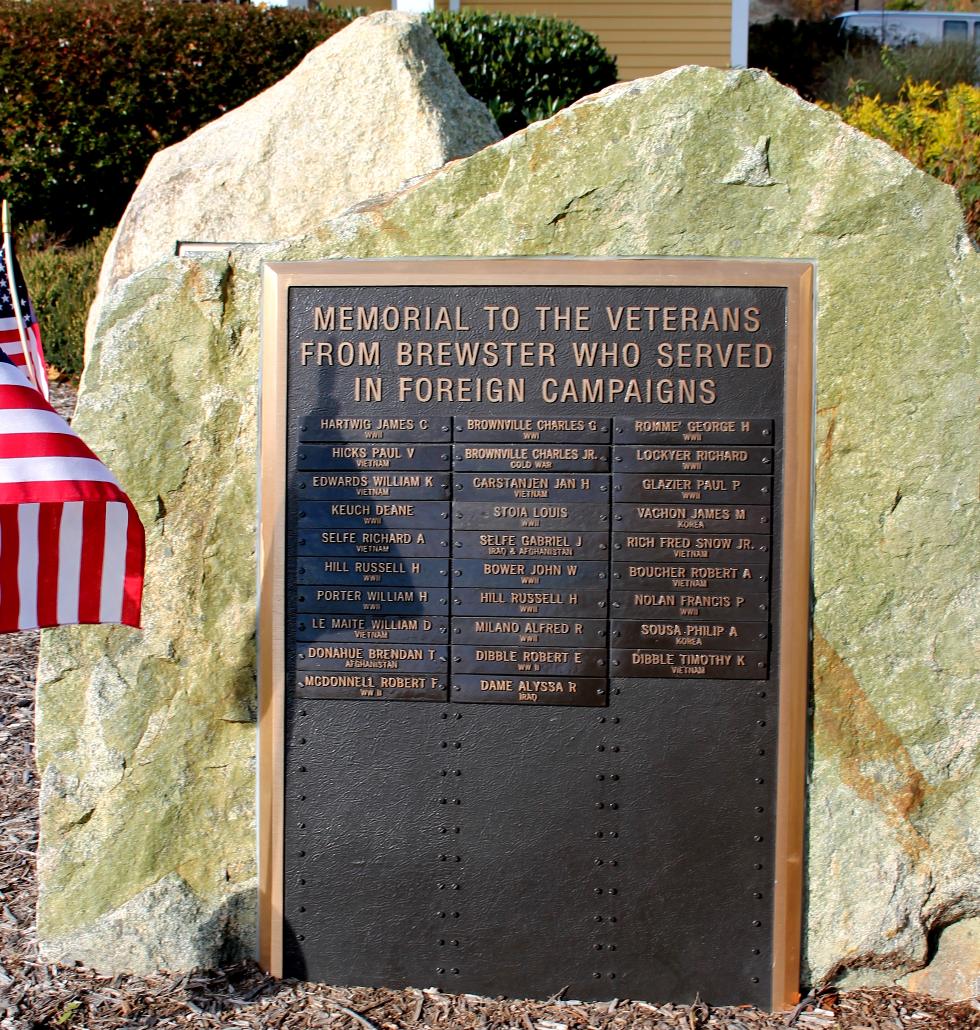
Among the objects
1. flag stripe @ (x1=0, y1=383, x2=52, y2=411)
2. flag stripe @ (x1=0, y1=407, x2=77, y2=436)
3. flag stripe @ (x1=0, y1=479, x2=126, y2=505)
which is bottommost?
flag stripe @ (x1=0, y1=479, x2=126, y2=505)

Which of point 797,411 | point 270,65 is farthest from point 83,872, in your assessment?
point 270,65

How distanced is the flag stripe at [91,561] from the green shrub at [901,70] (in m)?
14.5

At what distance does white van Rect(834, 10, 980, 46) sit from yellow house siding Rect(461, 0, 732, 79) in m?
7.56

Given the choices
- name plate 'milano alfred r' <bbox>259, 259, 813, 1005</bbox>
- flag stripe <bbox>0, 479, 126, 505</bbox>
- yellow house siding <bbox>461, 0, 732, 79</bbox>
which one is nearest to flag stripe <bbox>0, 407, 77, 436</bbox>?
flag stripe <bbox>0, 479, 126, 505</bbox>

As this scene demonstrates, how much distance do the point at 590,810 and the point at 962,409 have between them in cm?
159

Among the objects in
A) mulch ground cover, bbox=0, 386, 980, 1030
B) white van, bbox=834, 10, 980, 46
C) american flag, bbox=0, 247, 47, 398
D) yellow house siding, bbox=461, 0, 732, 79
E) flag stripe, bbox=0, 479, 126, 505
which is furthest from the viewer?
white van, bbox=834, 10, 980, 46

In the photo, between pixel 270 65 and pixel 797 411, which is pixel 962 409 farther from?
pixel 270 65

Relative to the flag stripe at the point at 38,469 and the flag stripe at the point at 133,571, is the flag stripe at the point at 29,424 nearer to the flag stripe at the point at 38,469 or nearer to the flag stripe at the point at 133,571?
the flag stripe at the point at 38,469

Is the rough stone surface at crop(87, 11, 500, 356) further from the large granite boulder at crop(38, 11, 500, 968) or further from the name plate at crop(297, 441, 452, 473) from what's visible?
the name plate at crop(297, 441, 452, 473)

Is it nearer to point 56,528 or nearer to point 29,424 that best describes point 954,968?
point 56,528

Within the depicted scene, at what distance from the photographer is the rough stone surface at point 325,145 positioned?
17.8 ft

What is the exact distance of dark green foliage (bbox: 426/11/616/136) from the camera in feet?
34.0

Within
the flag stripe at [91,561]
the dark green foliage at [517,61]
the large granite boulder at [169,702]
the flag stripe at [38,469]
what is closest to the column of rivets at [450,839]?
the large granite boulder at [169,702]

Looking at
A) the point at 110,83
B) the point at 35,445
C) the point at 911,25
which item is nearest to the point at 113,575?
the point at 35,445
